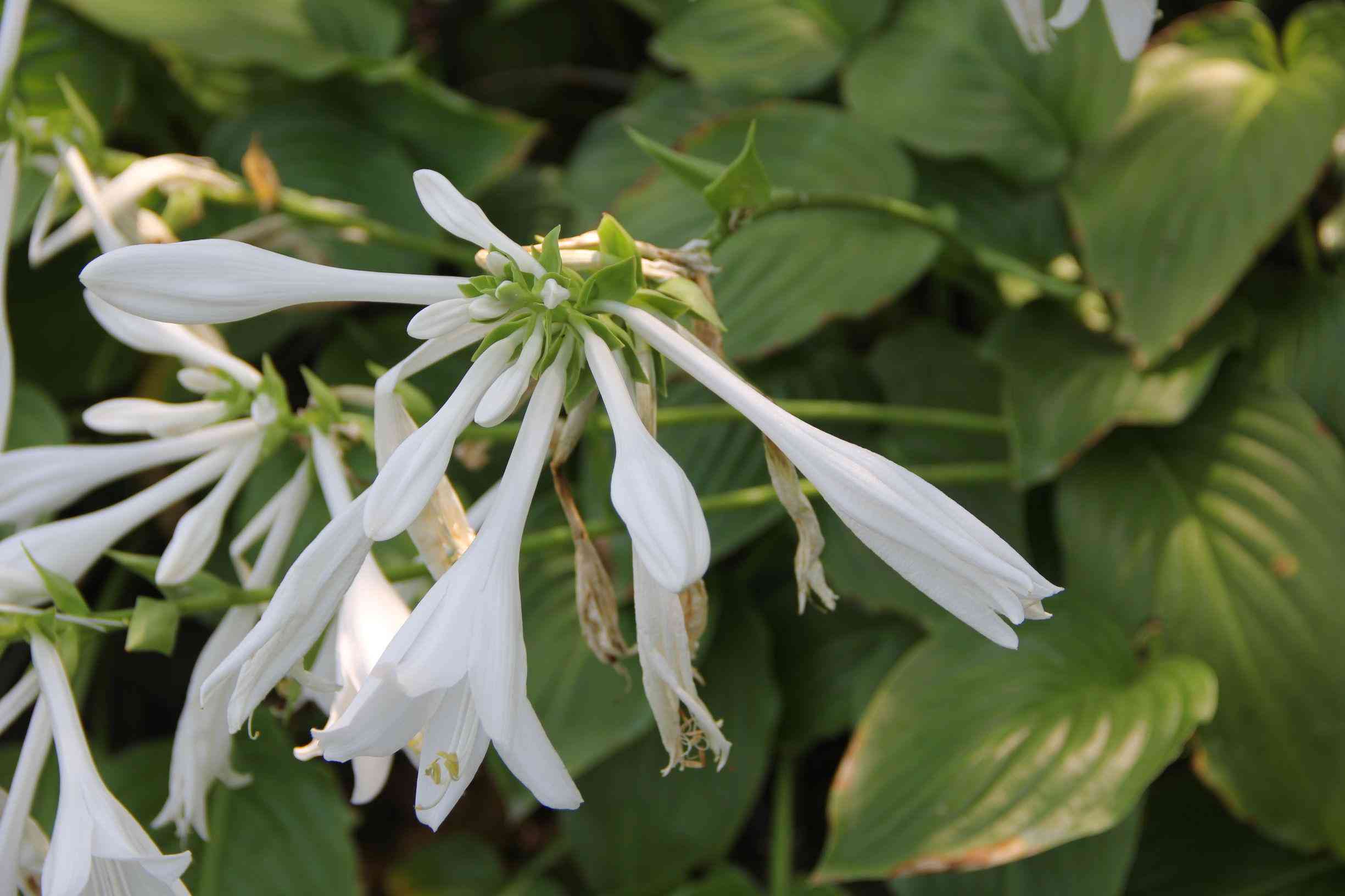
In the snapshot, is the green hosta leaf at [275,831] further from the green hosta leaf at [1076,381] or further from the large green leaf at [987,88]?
the large green leaf at [987,88]

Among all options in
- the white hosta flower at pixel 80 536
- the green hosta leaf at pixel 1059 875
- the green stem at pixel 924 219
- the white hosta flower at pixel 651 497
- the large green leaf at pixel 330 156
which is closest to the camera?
the white hosta flower at pixel 651 497

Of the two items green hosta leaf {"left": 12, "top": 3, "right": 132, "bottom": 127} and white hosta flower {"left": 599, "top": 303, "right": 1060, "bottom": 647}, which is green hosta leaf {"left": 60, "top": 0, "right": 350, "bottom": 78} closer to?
green hosta leaf {"left": 12, "top": 3, "right": 132, "bottom": 127}

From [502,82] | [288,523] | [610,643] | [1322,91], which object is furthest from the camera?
[502,82]

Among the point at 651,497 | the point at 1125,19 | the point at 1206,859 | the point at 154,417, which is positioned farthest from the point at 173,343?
the point at 1206,859

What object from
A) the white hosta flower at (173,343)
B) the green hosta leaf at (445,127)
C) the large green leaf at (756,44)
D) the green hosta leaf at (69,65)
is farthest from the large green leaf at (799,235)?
the green hosta leaf at (69,65)

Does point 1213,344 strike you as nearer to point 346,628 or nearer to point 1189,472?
point 1189,472

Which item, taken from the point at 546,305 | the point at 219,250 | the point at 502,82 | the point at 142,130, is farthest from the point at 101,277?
the point at 502,82

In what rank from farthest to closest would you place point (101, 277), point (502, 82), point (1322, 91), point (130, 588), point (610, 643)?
point (502, 82)
point (130, 588)
point (1322, 91)
point (610, 643)
point (101, 277)
